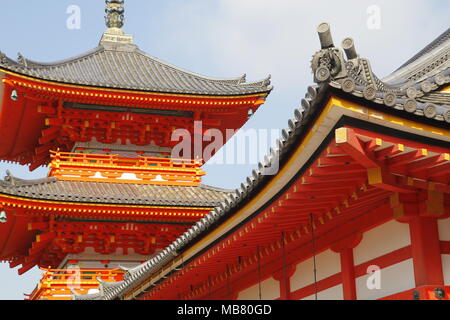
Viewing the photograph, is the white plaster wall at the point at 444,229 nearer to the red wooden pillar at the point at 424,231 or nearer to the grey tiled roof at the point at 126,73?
the red wooden pillar at the point at 424,231

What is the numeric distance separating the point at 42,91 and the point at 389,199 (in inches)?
620

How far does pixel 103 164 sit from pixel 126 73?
3.64 meters

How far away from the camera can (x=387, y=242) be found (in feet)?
34.4

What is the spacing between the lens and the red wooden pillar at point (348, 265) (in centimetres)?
1133

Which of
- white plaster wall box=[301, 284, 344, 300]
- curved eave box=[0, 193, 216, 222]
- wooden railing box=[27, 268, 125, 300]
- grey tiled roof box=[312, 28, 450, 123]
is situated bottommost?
white plaster wall box=[301, 284, 344, 300]

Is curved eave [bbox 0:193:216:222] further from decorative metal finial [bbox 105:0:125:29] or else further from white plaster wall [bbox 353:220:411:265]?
white plaster wall [bbox 353:220:411:265]

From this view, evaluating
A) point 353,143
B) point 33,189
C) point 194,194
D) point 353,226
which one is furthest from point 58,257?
point 353,143

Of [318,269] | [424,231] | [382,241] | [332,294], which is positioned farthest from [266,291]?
[424,231]

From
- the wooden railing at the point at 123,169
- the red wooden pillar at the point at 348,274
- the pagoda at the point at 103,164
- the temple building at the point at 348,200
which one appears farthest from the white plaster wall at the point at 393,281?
the wooden railing at the point at 123,169

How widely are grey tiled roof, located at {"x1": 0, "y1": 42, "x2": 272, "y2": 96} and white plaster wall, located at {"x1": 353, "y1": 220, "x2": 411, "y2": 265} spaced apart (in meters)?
13.5

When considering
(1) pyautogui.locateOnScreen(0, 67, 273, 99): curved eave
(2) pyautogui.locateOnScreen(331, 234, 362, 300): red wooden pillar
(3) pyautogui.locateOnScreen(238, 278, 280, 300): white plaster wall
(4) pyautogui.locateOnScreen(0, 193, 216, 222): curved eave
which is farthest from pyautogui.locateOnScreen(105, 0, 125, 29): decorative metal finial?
(2) pyautogui.locateOnScreen(331, 234, 362, 300): red wooden pillar

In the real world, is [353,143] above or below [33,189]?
below

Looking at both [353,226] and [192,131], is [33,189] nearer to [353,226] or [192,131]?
[192,131]

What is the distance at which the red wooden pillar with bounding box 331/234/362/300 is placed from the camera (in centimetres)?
1133
